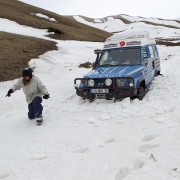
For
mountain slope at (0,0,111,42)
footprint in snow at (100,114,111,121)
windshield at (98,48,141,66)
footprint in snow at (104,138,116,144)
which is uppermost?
mountain slope at (0,0,111,42)

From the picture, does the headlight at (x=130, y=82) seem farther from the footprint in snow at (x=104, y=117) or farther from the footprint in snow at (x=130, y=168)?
the footprint in snow at (x=130, y=168)

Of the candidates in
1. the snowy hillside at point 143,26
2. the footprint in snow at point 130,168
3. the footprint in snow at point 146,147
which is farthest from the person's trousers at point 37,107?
the snowy hillside at point 143,26

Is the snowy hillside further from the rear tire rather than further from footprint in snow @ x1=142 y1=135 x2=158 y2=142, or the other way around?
footprint in snow @ x1=142 y1=135 x2=158 y2=142

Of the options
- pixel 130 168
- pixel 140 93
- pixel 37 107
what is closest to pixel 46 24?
pixel 140 93

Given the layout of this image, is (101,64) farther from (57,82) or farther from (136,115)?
(57,82)

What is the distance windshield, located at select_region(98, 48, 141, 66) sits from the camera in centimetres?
1061

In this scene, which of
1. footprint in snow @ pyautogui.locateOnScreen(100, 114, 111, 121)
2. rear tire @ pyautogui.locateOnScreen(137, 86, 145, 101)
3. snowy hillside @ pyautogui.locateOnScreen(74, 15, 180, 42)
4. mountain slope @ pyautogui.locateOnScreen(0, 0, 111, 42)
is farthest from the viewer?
snowy hillside @ pyautogui.locateOnScreen(74, 15, 180, 42)

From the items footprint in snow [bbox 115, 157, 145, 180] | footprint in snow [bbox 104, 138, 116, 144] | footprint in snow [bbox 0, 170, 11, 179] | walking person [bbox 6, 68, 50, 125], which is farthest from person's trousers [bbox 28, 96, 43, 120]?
footprint in snow [bbox 115, 157, 145, 180]

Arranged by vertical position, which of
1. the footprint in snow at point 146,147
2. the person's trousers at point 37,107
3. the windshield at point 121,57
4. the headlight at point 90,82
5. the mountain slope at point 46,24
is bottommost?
the footprint in snow at point 146,147

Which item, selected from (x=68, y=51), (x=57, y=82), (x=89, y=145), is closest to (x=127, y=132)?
(x=89, y=145)

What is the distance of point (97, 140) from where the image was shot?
692cm

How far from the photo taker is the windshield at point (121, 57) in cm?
1061

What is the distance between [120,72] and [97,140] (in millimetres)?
3413

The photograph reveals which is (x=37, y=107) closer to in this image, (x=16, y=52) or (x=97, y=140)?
(x=97, y=140)
